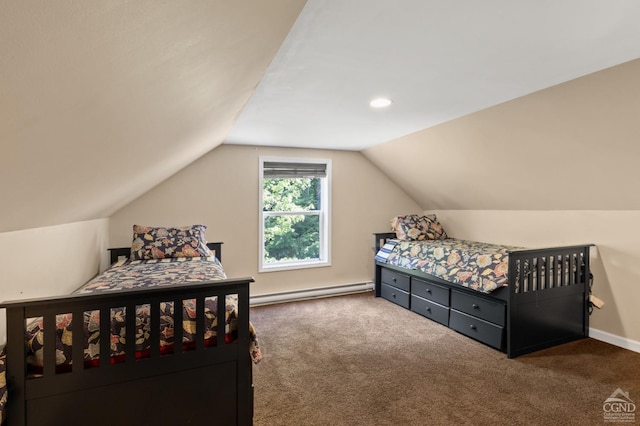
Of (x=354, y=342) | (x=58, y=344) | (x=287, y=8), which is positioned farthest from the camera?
(x=354, y=342)

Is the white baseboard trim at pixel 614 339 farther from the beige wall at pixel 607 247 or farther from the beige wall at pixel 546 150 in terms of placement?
the beige wall at pixel 546 150

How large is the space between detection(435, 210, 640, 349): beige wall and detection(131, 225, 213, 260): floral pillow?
11.4 ft

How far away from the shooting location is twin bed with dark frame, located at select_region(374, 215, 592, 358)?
9.05 feet

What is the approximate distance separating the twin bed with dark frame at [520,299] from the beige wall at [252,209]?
1.36 metres

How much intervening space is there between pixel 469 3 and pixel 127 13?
4.02 ft

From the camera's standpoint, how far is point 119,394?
56.7 inches

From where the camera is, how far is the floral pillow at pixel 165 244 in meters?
3.16

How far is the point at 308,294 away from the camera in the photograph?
4395 millimetres

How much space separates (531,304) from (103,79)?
3227 millimetres

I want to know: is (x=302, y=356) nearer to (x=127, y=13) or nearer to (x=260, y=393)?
(x=260, y=393)

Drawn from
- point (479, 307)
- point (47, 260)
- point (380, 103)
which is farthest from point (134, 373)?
point (479, 307)

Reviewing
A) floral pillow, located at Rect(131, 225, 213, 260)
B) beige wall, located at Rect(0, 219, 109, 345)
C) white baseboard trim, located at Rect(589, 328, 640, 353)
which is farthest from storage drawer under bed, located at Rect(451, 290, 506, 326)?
beige wall, located at Rect(0, 219, 109, 345)

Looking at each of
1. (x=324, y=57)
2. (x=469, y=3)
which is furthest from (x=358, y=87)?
(x=469, y=3)

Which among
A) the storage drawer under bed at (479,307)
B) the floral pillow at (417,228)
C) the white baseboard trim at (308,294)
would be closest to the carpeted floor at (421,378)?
the storage drawer under bed at (479,307)
